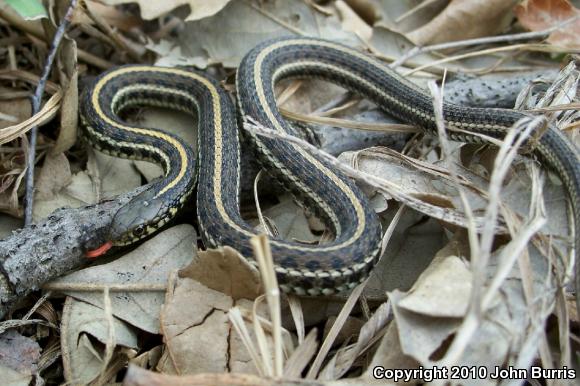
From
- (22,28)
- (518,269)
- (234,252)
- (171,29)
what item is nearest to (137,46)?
(171,29)

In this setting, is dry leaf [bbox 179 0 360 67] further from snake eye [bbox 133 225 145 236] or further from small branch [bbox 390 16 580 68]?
snake eye [bbox 133 225 145 236]

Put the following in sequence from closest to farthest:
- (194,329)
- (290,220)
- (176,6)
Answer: (194,329), (290,220), (176,6)

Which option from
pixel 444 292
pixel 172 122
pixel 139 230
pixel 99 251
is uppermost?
pixel 172 122

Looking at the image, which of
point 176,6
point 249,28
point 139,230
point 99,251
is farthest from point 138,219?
point 249,28

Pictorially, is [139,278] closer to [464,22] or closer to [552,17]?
[464,22]

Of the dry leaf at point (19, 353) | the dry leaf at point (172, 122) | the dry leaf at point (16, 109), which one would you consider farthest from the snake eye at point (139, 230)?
the dry leaf at point (16, 109)

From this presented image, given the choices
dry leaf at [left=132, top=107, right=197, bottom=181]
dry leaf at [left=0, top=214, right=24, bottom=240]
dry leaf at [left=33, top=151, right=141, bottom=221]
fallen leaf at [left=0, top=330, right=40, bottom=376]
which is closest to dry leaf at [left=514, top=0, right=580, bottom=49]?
dry leaf at [left=132, top=107, right=197, bottom=181]
